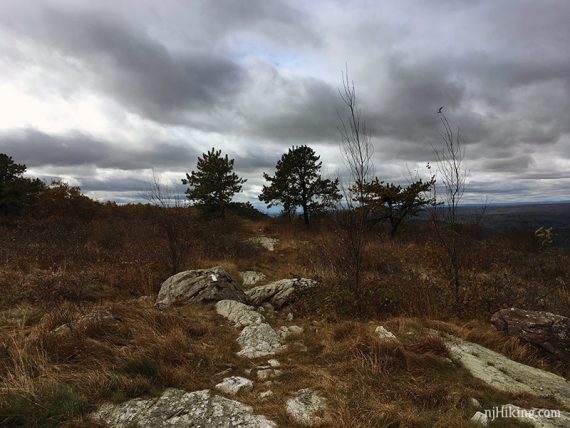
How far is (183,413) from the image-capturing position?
3051 mm

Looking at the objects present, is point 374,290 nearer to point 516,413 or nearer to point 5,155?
point 516,413

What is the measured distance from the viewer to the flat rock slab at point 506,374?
3553 millimetres

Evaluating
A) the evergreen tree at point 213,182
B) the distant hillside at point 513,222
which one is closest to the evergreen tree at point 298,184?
the evergreen tree at point 213,182

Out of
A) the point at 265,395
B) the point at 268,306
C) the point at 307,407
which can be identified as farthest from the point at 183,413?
the point at 268,306

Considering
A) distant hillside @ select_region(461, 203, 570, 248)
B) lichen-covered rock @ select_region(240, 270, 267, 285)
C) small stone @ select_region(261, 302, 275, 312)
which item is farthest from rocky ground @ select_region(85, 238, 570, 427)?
distant hillside @ select_region(461, 203, 570, 248)

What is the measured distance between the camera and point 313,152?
21.6 m

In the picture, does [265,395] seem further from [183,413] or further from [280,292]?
[280,292]

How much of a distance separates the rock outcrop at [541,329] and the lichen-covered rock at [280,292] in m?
3.71

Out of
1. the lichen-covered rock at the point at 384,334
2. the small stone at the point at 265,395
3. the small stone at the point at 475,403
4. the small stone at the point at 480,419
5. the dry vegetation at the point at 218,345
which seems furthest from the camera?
the lichen-covered rock at the point at 384,334

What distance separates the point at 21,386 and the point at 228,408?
209cm

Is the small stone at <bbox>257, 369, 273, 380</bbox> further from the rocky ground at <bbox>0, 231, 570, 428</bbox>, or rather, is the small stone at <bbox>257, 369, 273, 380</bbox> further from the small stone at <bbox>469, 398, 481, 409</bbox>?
the small stone at <bbox>469, 398, 481, 409</bbox>

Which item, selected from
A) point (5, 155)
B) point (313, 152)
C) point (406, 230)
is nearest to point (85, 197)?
point (5, 155)

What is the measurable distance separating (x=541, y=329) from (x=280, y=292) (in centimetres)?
474

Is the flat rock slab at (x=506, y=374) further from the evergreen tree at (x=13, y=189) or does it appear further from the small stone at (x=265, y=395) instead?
the evergreen tree at (x=13, y=189)
